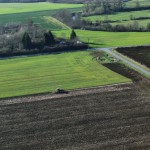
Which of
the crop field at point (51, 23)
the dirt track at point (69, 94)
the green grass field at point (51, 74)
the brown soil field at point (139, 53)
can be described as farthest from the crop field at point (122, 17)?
the dirt track at point (69, 94)

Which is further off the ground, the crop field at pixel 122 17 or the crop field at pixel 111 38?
the crop field at pixel 122 17

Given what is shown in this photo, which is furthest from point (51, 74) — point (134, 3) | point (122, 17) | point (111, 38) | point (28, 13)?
point (134, 3)

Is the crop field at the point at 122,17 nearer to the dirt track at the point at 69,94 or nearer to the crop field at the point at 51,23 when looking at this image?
the crop field at the point at 51,23

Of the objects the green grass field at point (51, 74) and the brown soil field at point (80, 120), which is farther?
the green grass field at point (51, 74)

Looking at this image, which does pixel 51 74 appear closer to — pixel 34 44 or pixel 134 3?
pixel 34 44

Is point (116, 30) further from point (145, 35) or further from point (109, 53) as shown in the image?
point (109, 53)

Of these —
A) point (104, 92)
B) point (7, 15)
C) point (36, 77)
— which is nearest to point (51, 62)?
point (36, 77)
